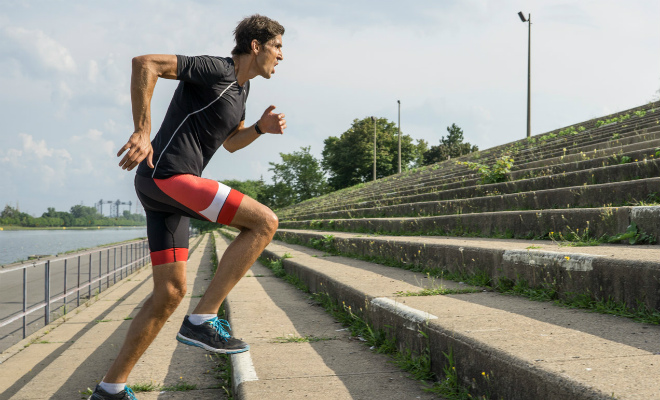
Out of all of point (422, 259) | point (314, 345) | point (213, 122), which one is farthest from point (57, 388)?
point (422, 259)

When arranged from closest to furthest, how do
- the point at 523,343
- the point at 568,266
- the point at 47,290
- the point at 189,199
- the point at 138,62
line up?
the point at 523,343 → the point at 138,62 → the point at 189,199 → the point at 568,266 → the point at 47,290

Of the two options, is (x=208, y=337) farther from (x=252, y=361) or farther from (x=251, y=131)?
(x=251, y=131)

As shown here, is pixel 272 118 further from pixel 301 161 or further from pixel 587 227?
pixel 301 161

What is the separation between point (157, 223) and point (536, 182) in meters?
4.71

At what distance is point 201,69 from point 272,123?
0.70m

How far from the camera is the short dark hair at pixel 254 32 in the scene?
2500mm

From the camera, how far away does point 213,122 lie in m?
2.39

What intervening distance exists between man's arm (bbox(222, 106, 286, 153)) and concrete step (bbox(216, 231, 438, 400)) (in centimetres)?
125

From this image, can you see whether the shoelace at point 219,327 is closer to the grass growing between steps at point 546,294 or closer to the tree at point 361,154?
the grass growing between steps at point 546,294

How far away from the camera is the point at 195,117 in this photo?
7.69 ft

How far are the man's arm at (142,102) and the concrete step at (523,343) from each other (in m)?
1.57

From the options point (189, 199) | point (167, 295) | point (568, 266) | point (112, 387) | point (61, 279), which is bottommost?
point (61, 279)

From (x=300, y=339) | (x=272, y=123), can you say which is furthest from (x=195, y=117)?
(x=300, y=339)

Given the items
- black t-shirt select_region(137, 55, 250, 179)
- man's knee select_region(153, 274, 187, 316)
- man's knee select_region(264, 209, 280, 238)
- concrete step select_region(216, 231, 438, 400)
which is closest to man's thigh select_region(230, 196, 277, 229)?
man's knee select_region(264, 209, 280, 238)
